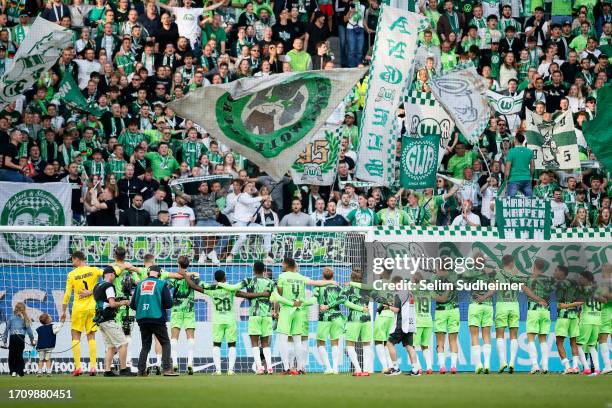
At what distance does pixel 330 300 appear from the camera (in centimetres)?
2177

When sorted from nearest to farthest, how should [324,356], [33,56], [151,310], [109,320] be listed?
[151,310] < [109,320] < [324,356] < [33,56]

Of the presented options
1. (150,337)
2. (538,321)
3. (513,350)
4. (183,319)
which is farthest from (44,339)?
(538,321)

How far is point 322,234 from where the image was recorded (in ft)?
75.6

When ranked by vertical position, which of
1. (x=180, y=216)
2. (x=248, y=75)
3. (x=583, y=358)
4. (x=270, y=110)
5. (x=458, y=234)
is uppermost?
(x=248, y=75)

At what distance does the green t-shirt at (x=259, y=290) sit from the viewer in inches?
857

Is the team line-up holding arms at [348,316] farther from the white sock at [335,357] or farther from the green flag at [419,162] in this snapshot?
the green flag at [419,162]

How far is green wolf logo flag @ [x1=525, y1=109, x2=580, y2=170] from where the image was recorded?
24.8 meters

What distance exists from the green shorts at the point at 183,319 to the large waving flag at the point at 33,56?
4.95 meters

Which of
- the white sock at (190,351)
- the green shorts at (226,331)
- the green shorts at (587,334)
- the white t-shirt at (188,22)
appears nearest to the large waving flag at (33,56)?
the white t-shirt at (188,22)

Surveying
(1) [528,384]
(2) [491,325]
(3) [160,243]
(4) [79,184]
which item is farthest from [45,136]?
(1) [528,384]

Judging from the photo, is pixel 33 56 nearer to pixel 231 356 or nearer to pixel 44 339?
pixel 44 339

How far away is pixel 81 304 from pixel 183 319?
1777mm

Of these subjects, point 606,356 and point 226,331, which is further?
point 606,356

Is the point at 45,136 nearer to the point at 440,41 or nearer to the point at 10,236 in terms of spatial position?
the point at 10,236
